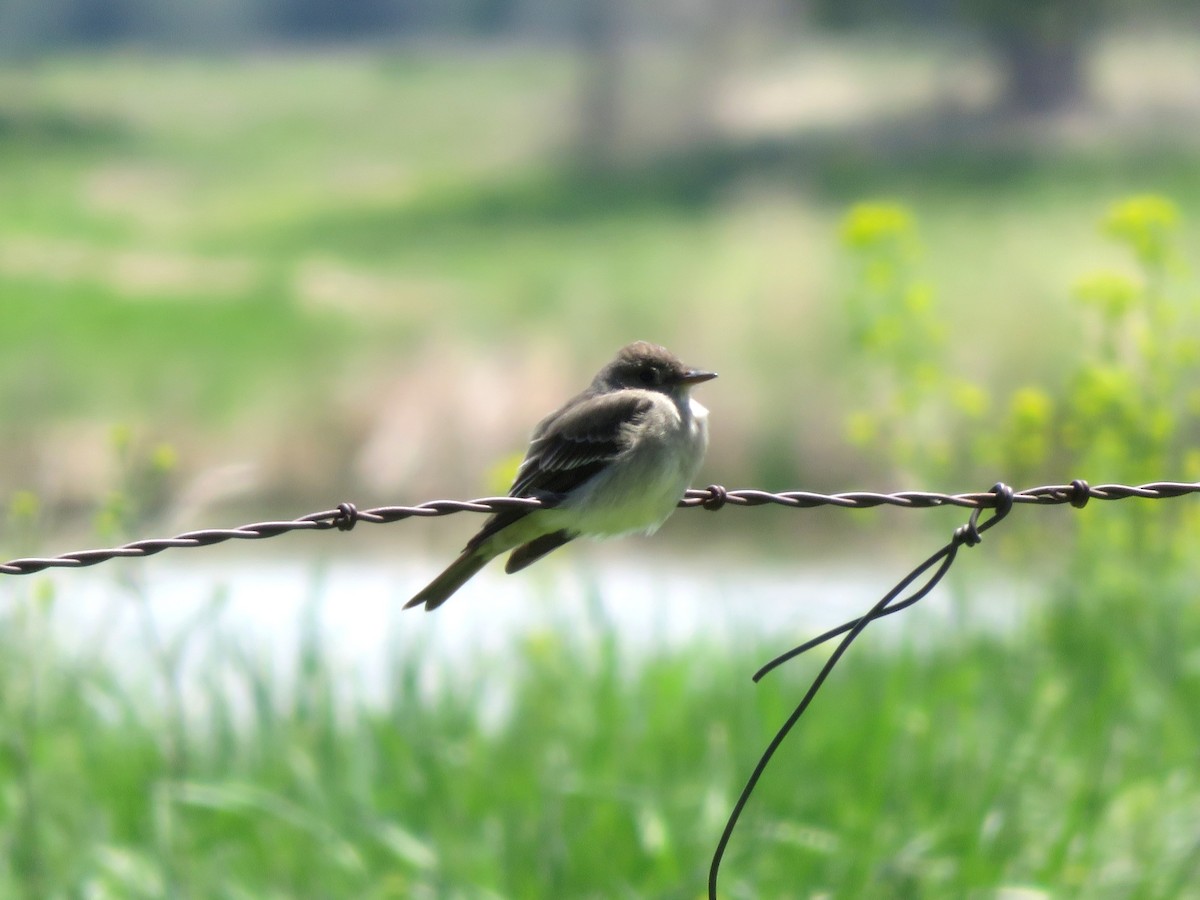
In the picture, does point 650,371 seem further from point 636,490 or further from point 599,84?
point 599,84

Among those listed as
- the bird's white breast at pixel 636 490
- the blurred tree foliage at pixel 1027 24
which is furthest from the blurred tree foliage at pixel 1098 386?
the blurred tree foliage at pixel 1027 24

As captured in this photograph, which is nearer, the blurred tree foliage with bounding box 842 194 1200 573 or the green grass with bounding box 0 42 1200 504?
the blurred tree foliage with bounding box 842 194 1200 573

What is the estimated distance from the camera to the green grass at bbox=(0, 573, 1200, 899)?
5.14 m

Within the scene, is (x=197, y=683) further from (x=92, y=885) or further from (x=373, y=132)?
(x=373, y=132)

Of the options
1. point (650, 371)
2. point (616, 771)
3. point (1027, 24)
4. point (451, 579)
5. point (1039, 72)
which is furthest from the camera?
point (1039, 72)

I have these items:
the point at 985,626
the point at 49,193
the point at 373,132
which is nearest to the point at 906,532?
the point at 985,626

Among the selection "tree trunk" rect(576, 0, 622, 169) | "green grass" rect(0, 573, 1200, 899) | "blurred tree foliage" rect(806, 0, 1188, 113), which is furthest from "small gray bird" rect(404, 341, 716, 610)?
"blurred tree foliage" rect(806, 0, 1188, 113)

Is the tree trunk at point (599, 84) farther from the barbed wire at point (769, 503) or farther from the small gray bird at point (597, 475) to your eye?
the barbed wire at point (769, 503)

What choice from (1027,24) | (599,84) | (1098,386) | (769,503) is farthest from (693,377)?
(1027,24)

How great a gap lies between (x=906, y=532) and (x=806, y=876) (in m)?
3.18

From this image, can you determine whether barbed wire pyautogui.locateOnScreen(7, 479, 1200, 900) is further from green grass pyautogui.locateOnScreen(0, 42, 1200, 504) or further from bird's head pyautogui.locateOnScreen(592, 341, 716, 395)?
green grass pyautogui.locateOnScreen(0, 42, 1200, 504)

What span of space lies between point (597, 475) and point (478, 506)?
2.99 ft

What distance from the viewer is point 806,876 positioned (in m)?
5.14

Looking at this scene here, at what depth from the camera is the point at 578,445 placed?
4.48m
